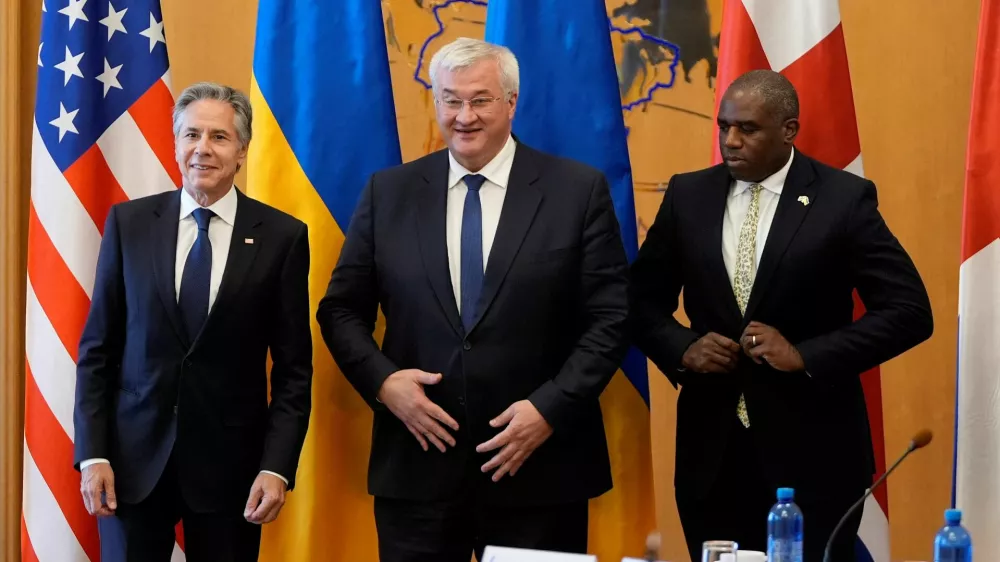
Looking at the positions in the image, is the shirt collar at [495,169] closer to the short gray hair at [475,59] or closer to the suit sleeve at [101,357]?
the short gray hair at [475,59]

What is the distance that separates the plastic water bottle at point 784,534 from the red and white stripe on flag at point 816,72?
1208 millimetres

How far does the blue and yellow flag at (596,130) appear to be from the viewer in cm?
288

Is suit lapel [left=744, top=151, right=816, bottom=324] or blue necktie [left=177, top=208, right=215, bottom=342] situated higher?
suit lapel [left=744, top=151, right=816, bottom=324]

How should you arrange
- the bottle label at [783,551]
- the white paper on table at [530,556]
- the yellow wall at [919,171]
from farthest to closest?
1. the yellow wall at [919,171]
2. the bottle label at [783,551]
3. the white paper on table at [530,556]

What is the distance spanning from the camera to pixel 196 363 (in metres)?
2.54

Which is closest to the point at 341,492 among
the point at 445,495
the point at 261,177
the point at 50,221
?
the point at 445,495

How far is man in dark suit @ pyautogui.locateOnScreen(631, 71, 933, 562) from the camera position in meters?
2.51

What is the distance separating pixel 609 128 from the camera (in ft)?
9.70

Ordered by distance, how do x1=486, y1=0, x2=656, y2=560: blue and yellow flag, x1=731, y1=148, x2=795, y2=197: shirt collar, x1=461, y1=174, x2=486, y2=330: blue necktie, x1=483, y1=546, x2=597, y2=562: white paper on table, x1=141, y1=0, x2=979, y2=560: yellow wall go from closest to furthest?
x1=483, y1=546, x2=597, y2=562: white paper on table, x1=461, y1=174, x2=486, y2=330: blue necktie, x1=731, y1=148, x2=795, y2=197: shirt collar, x1=486, y1=0, x2=656, y2=560: blue and yellow flag, x1=141, y1=0, x2=979, y2=560: yellow wall

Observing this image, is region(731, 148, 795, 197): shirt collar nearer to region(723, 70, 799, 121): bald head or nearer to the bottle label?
region(723, 70, 799, 121): bald head

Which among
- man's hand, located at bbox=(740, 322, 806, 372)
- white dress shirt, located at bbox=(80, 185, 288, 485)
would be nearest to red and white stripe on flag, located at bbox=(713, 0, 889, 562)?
man's hand, located at bbox=(740, 322, 806, 372)

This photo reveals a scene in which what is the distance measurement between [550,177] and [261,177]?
2.84 ft

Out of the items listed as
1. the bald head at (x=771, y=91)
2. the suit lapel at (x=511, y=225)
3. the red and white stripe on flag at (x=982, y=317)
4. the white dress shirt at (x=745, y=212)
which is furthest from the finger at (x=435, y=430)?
the red and white stripe on flag at (x=982, y=317)

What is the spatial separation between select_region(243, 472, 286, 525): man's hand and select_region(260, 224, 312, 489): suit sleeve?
0.04 meters
